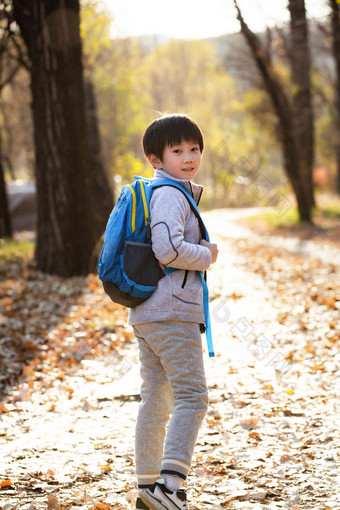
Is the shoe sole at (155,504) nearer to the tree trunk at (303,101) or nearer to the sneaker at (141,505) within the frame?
the sneaker at (141,505)

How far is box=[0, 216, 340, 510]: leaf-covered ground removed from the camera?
327 centimetres

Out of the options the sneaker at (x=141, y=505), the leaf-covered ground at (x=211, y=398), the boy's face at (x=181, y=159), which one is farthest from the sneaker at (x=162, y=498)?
the boy's face at (x=181, y=159)

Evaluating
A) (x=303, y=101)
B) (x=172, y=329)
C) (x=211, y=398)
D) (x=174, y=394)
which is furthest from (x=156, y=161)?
(x=303, y=101)

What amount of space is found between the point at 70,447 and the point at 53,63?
20.1 ft

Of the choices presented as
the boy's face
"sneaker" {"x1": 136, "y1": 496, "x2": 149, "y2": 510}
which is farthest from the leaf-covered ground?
the boy's face

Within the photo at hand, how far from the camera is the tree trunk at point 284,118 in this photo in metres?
16.9

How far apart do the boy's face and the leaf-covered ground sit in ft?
5.53

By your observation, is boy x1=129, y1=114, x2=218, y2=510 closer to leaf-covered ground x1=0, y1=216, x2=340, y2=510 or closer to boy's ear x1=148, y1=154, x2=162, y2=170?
boy's ear x1=148, y1=154, x2=162, y2=170

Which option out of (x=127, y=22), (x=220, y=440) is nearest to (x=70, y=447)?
(x=220, y=440)

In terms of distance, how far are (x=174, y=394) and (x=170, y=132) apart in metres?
1.16

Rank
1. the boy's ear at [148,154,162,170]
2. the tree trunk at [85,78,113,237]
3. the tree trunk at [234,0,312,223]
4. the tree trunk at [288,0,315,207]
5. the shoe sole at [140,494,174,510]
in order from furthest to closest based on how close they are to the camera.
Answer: the tree trunk at [288,0,315,207]
the tree trunk at [234,0,312,223]
the tree trunk at [85,78,113,237]
the boy's ear at [148,154,162,170]
the shoe sole at [140,494,174,510]

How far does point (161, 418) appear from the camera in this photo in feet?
9.20

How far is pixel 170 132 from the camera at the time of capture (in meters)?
2.71

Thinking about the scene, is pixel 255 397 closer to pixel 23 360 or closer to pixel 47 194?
pixel 23 360
